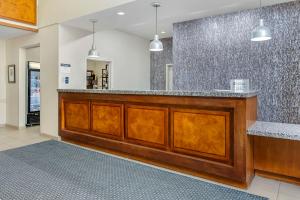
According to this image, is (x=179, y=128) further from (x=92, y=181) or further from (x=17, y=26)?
(x=17, y=26)

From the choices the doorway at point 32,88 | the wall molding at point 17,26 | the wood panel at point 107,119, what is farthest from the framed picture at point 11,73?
the wood panel at point 107,119

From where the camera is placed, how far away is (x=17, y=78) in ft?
20.3

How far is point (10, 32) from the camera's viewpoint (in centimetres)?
559

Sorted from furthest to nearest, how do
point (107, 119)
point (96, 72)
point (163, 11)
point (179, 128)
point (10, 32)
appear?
1. point (96, 72)
2. point (10, 32)
3. point (163, 11)
4. point (107, 119)
5. point (179, 128)

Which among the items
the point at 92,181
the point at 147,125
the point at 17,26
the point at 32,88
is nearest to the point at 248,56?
the point at 147,125

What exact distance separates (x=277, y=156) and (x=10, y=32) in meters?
6.24

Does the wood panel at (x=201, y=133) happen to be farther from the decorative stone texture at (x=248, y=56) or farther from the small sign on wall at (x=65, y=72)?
the small sign on wall at (x=65, y=72)

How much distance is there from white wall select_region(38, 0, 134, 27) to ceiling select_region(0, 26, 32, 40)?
571 millimetres

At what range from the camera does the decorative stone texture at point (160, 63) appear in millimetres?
7859

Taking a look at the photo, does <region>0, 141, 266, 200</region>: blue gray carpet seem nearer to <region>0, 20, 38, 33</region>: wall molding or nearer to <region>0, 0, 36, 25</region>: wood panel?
<region>0, 20, 38, 33</region>: wall molding

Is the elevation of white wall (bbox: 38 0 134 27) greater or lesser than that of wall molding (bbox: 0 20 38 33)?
greater

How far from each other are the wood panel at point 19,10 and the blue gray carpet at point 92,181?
3.12m

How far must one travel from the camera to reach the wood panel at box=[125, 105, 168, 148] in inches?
127

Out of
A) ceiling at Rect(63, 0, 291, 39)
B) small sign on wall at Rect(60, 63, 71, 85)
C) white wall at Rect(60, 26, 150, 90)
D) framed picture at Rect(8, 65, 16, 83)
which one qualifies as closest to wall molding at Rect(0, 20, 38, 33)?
white wall at Rect(60, 26, 150, 90)
